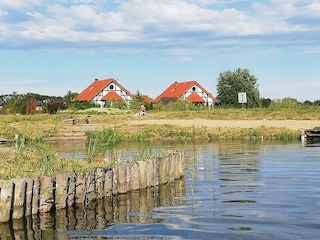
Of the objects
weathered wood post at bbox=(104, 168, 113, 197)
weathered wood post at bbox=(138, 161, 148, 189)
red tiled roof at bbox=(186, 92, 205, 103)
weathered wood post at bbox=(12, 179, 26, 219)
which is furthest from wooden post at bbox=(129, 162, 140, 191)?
red tiled roof at bbox=(186, 92, 205, 103)

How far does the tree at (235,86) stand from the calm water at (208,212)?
75.3m

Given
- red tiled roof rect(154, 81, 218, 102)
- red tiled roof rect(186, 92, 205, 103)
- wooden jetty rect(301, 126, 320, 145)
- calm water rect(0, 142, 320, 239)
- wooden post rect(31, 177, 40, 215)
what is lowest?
calm water rect(0, 142, 320, 239)

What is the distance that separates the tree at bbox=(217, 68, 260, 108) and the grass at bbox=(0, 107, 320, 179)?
3573 centimetres

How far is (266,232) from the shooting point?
33.6 feet

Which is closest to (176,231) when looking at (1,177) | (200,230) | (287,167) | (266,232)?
(200,230)

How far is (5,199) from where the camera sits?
10586 millimetres

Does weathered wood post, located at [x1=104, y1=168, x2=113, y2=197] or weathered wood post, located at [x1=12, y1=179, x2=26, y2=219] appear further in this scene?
weathered wood post, located at [x1=104, y1=168, x2=113, y2=197]

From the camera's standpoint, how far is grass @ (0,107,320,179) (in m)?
13.0

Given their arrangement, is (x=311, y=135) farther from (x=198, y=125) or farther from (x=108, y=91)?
(x=108, y=91)

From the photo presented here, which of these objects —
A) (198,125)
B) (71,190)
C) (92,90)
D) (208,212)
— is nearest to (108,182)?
(71,190)

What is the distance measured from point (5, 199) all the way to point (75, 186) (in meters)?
2.11

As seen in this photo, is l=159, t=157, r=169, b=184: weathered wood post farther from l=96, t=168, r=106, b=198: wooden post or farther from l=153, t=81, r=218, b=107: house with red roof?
l=153, t=81, r=218, b=107: house with red roof

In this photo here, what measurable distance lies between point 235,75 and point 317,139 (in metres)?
58.6

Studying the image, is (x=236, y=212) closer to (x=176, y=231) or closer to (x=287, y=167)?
(x=176, y=231)
